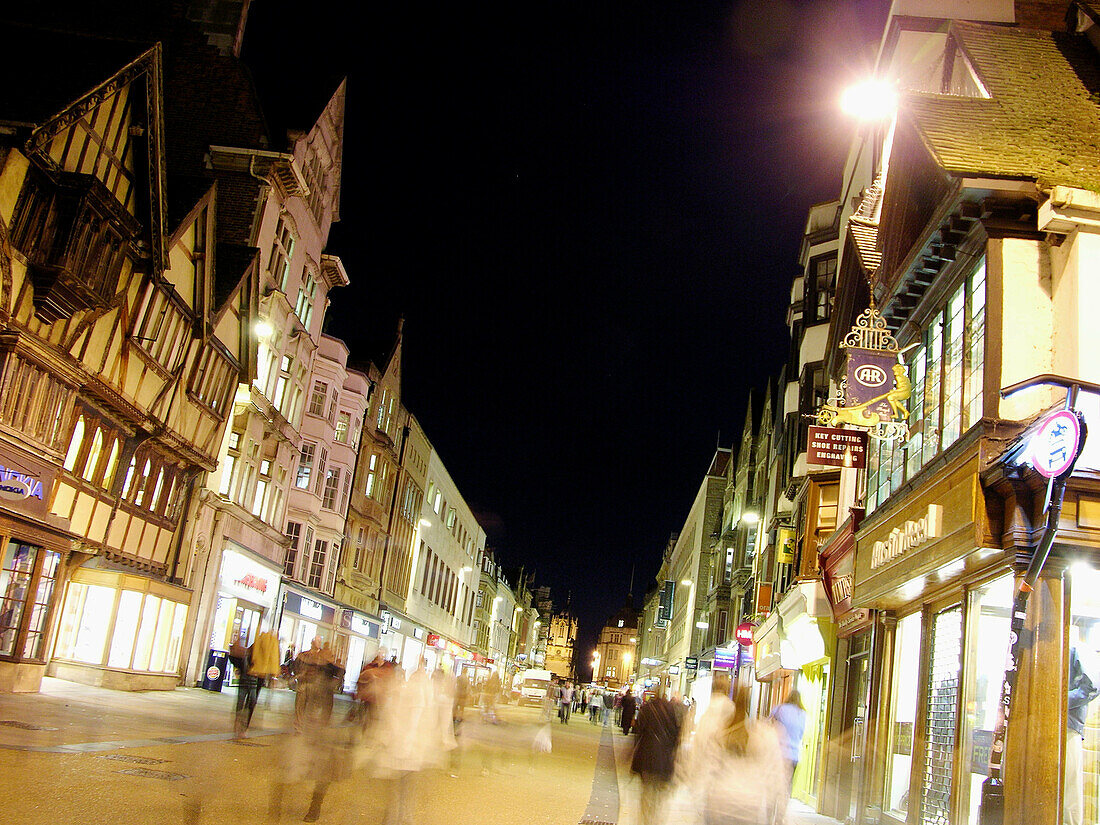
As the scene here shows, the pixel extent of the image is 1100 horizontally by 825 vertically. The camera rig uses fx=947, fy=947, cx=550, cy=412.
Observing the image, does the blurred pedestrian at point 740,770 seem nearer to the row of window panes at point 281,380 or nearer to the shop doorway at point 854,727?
the shop doorway at point 854,727

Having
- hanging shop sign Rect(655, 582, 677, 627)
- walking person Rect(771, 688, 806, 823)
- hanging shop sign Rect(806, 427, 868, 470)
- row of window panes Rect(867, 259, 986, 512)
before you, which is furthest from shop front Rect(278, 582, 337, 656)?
hanging shop sign Rect(655, 582, 677, 627)

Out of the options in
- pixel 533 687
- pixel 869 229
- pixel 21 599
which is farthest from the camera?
pixel 533 687

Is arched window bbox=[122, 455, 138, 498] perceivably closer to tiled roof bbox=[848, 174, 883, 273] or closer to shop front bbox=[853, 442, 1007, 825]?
shop front bbox=[853, 442, 1007, 825]

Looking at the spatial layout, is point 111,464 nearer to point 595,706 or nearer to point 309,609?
point 309,609

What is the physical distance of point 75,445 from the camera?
748 inches

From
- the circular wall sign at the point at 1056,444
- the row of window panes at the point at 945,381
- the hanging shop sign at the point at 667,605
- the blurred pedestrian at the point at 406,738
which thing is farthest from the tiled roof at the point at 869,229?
the hanging shop sign at the point at 667,605

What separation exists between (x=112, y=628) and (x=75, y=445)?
5.48 meters

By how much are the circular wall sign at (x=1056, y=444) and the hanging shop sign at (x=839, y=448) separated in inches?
327

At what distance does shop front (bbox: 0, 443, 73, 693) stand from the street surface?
71cm

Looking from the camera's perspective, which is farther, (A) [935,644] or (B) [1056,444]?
(A) [935,644]

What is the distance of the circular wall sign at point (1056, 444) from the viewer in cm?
864

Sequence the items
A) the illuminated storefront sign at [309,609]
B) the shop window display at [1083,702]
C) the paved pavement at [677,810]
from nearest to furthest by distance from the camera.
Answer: the shop window display at [1083,702]
the paved pavement at [677,810]
the illuminated storefront sign at [309,609]

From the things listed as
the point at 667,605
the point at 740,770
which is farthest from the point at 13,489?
the point at 667,605

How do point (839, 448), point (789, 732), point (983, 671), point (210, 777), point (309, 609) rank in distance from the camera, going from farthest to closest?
point (309, 609) → point (839, 448) → point (983, 671) → point (210, 777) → point (789, 732)
